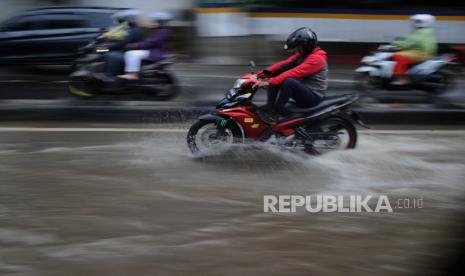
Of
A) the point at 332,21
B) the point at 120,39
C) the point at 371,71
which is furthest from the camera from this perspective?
the point at 332,21

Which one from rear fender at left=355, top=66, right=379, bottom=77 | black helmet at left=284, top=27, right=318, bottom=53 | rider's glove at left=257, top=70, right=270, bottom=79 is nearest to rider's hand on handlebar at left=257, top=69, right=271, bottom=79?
rider's glove at left=257, top=70, right=270, bottom=79

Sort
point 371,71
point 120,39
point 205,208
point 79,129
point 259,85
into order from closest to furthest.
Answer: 1. point 205,208
2. point 259,85
3. point 79,129
4. point 120,39
5. point 371,71

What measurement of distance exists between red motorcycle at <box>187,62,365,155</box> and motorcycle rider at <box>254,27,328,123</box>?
95mm

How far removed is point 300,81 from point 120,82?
3645 mm

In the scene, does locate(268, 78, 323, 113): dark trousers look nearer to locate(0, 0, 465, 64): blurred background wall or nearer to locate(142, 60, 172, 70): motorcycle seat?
locate(142, 60, 172, 70): motorcycle seat

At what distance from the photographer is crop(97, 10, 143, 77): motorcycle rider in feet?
31.7

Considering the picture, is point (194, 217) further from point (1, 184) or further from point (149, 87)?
point (149, 87)

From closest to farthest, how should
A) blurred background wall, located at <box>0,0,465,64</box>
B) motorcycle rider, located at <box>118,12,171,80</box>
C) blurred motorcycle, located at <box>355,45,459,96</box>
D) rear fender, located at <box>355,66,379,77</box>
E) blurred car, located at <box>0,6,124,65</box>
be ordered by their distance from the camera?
motorcycle rider, located at <box>118,12,171,80</box> → blurred motorcycle, located at <box>355,45,459,96</box> → rear fender, located at <box>355,66,379,77</box> → blurred car, located at <box>0,6,124,65</box> → blurred background wall, located at <box>0,0,465,64</box>

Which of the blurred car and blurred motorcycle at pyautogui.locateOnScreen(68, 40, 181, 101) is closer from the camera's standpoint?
blurred motorcycle at pyautogui.locateOnScreen(68, 40, 181, 101)

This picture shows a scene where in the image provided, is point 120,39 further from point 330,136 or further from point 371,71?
point 330,136

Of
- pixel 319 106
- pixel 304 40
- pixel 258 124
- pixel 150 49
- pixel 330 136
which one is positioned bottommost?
pixel 330 136

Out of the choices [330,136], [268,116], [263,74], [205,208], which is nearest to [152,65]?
[263,74]

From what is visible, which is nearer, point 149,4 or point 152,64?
point 152,64

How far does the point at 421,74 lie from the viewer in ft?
33.3
